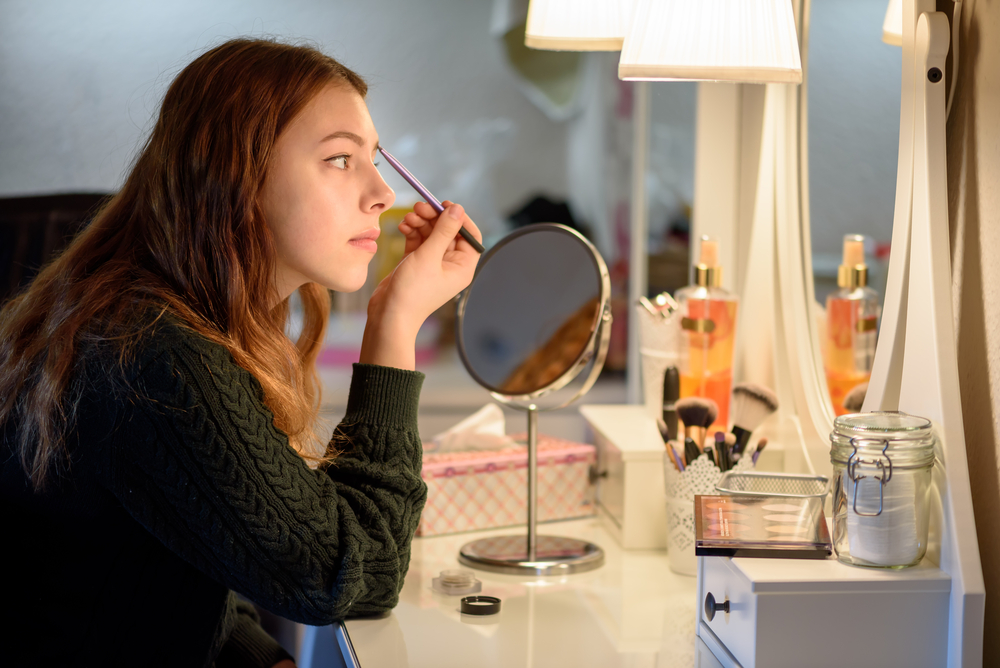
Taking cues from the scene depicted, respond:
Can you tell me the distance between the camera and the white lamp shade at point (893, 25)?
875 mm

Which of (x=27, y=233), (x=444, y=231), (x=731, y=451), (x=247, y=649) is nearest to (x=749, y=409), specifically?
(x=731, y=451)

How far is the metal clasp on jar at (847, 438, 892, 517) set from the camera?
2.35ft

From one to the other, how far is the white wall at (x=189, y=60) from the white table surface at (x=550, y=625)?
0.95 meters

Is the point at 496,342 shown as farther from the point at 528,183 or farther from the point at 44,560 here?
the point at 528,183

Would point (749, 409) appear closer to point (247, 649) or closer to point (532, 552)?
point (532, 552)

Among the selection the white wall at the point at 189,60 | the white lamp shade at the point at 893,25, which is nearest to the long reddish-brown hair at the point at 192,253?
the white lamp shade at the point at 893,25

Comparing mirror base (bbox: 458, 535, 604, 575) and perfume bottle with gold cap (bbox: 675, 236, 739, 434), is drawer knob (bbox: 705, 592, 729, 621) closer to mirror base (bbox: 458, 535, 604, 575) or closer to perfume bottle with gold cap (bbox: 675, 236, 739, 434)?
mirror base (bbox: 458, 535, 604, 575)

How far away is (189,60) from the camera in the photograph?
181 cm

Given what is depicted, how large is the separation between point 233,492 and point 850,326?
0.67 meters

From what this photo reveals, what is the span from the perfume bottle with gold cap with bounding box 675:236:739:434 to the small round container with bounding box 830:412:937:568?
473 millimetres

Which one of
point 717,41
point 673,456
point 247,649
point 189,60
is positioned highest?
point 189,60

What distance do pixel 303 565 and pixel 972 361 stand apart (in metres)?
0.57

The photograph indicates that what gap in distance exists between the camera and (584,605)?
97 centimetres

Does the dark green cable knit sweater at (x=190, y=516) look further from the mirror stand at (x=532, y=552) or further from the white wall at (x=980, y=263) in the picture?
the white wall at (x=980, y=263)
